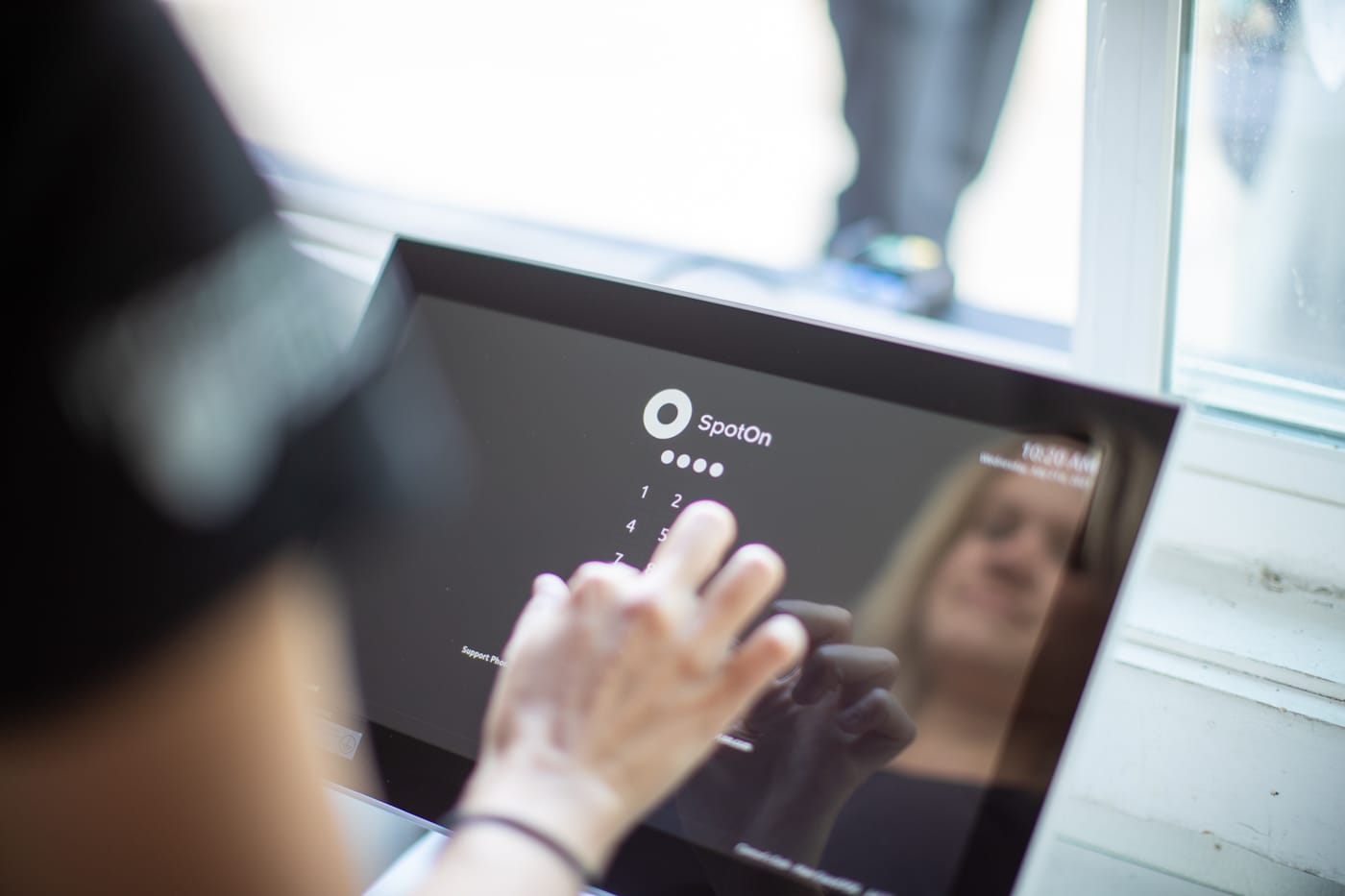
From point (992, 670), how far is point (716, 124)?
3.85 feet

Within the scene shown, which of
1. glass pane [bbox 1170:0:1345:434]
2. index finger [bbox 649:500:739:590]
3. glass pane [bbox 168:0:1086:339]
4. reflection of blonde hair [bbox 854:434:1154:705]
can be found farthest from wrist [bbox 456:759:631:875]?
glass pane [bbox 168:0:1086:339]

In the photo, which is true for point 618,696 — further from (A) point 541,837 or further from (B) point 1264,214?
(B) point 1264,214

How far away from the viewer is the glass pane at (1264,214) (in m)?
0.89

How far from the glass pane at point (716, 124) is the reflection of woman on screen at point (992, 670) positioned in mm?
738

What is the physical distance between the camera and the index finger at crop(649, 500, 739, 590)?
21.5 inches

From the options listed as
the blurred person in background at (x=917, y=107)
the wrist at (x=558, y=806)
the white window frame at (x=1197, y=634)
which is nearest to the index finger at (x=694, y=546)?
the wrist at (x=558, y=806)

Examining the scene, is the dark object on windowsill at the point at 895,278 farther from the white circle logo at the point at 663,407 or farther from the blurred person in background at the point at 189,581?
the blurred person in background at the point at 189,581

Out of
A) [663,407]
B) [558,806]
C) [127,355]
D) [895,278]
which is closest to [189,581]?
[127,355]

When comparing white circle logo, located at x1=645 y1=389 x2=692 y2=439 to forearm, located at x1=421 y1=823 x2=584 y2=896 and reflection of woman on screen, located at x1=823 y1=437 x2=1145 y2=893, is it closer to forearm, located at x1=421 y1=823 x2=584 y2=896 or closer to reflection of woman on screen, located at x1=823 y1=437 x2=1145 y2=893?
reflection of woman on screen, located at x1=823 y1=437 x2=1145 y2=893

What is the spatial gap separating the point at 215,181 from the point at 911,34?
1438 mm

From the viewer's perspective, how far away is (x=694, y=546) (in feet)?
1.83

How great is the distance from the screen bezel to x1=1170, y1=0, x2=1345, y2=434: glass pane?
453 millimetres

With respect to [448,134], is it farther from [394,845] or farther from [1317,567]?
[1317,567]

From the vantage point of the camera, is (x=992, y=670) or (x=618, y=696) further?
(x=992, y=670)
